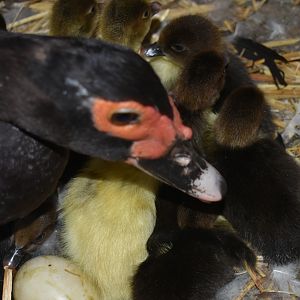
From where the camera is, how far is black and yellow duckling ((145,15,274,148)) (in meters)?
2.27

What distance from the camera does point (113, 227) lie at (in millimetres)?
2270

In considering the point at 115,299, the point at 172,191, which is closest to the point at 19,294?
the point at 115,299

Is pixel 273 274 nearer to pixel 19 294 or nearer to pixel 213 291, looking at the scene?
pixel 213 291

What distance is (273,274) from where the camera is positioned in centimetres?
240

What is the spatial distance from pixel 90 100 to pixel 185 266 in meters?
0.66

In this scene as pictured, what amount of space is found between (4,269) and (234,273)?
2.38 ft

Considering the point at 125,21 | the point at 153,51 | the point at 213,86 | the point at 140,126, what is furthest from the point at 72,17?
the point at 140,126

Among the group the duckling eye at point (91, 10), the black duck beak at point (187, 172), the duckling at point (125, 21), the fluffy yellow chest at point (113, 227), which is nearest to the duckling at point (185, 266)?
the fluffy yellow chest at point (113, 227)

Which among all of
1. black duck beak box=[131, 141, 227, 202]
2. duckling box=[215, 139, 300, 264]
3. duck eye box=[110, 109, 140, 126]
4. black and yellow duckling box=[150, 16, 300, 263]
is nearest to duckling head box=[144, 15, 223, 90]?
black and yellow duckling box=[150, 16, 300, 263]

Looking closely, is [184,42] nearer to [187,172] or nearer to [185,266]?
[187,172]

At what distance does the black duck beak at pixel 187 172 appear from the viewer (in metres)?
1.95

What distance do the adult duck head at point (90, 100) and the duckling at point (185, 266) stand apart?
1.18ft

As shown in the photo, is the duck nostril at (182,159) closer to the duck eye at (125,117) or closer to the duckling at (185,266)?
the duck eye at (125,117)

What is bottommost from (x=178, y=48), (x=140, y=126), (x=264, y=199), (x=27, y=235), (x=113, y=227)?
(x=27, y=235)
